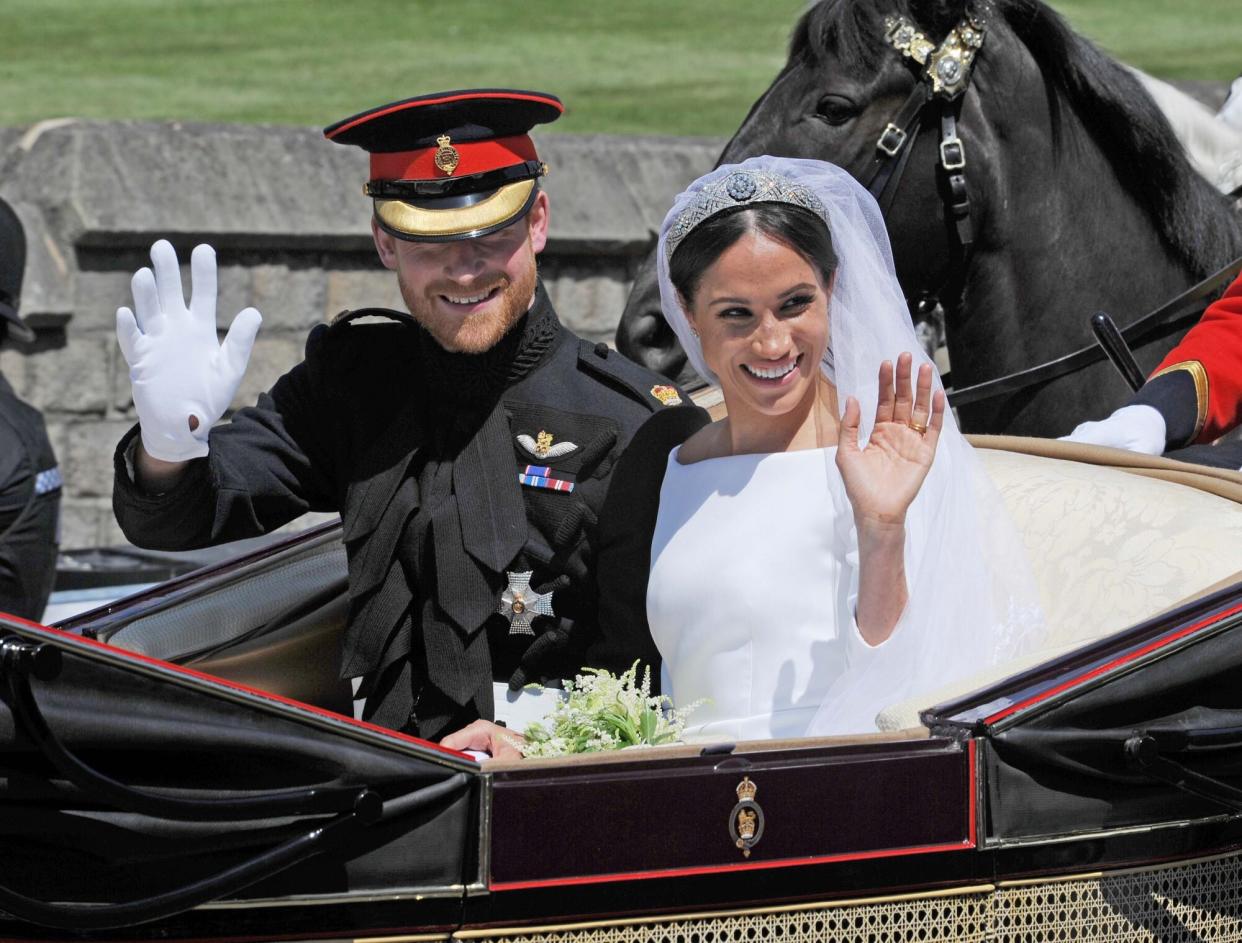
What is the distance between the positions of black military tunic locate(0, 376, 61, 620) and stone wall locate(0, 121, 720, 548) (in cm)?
174

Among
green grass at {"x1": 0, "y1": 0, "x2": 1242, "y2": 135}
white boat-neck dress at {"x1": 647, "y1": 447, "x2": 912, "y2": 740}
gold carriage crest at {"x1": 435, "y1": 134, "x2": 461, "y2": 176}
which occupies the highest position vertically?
green grass at {"x1": 0, "y1": 0, "x2": 1242, "y2": 135}

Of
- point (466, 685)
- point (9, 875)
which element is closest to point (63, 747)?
point (9, 875)

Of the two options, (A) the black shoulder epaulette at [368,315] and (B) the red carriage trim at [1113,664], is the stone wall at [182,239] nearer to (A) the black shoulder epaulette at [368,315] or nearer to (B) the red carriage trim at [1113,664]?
(A) the black shoulder epaulette at [368,315]

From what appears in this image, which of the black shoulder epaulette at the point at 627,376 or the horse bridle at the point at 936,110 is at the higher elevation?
the horse bridle at the point at 936,110

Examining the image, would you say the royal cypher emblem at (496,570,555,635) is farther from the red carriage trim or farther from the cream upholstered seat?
the red carriage trim

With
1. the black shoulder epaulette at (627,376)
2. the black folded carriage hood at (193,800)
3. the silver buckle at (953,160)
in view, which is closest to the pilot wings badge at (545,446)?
the black shoulder epaulette at (627,376)

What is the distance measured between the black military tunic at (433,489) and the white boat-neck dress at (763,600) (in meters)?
0.21

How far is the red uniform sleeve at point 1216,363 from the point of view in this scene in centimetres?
367

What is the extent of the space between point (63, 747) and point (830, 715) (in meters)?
1.09

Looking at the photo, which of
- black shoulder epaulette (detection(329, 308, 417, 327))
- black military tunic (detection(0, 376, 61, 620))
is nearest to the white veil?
black shoulder epaulette (detection(329, 308, 417, 327))

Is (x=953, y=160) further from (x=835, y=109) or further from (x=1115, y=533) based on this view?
(x=1115, y=533)

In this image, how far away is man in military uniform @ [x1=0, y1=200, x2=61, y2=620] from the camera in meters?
4.60

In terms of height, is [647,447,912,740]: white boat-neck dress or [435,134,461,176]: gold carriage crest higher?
[435,134,461,176]: gold carriage crest

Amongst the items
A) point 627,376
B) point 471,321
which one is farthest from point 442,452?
point 627,376
